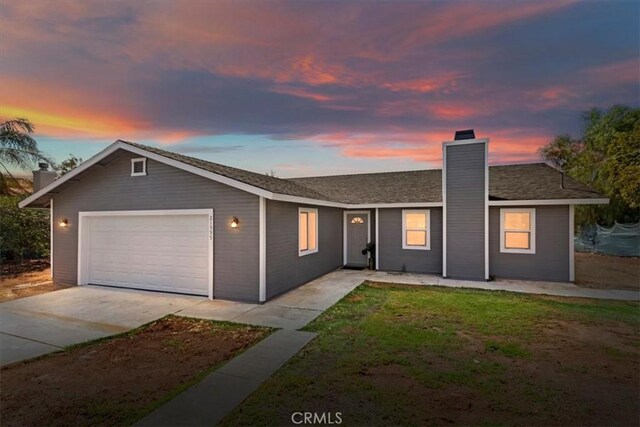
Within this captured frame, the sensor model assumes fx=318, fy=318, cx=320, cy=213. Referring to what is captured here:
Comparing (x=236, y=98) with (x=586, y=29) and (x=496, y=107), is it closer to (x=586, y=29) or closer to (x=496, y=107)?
(x=496, y=107)

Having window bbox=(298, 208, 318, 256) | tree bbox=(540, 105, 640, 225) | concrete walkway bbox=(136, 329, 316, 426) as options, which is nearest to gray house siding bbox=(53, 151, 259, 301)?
window bbox=(298, 208, 318, 256)

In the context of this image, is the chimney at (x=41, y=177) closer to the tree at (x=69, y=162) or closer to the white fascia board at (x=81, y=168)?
the white fascia board at (x=81, y=168)

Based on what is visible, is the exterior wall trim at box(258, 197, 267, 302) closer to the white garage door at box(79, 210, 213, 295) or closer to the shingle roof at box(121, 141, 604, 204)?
the shingle roof at box(121, 141, 604, 204)

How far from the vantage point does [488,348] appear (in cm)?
478

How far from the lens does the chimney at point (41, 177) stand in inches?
430

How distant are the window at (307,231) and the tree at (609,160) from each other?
1451 centimetres

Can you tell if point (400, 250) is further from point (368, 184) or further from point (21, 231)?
point (21, 231)

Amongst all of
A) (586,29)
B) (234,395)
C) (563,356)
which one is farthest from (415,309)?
(586,29)

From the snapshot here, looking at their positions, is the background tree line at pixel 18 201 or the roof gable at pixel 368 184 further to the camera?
the background tree line at pixel 18 201

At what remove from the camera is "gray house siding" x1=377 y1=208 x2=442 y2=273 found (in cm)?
1123

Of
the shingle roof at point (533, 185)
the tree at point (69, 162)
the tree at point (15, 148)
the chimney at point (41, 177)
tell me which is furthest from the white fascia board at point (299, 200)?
the tree at point (69, 162)

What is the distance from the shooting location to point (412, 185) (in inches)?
526

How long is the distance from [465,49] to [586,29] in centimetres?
337

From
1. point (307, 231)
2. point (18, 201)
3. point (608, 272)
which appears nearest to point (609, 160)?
point (608, 272)
